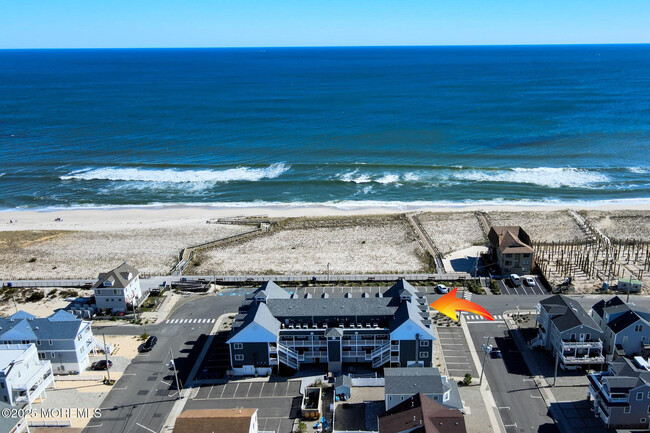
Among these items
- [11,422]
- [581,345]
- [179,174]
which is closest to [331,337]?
[581,345]

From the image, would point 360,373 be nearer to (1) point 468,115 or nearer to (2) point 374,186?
(2) point 374,186

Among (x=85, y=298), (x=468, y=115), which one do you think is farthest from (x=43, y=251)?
(x=468, y=115)

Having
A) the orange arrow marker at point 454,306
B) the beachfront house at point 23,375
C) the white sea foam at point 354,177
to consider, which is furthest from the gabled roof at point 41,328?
the white sea foam at point 354,177

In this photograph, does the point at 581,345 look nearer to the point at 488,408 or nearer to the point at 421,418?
the point at 488,408

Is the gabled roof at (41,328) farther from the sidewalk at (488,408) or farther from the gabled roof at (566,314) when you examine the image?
the gabled roof at (566,314)

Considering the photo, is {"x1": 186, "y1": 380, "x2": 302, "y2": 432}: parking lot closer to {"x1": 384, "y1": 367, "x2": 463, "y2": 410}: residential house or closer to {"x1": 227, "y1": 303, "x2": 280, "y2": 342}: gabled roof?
{"x1": 227, "y1": 303, "x2": 280, "y2": 342}: gabled roof

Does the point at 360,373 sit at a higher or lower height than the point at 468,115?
lower
